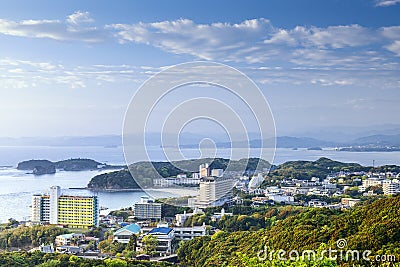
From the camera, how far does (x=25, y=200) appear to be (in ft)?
38.5

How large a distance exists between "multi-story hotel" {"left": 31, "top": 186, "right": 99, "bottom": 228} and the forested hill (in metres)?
3.27

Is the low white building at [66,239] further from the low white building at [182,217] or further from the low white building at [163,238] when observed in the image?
the low white building at [182,217]

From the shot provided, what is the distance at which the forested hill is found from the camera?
3.44 metres

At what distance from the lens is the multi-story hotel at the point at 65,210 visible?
341 inches

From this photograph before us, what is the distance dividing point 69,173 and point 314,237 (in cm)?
1447

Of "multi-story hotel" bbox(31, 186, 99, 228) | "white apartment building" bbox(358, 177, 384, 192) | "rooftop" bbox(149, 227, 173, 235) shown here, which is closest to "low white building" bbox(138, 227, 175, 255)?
"rooftop" bbox(149, 227, 173, 235)

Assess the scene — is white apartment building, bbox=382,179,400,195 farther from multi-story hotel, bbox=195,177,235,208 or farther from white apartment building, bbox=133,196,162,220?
white apartment building, bbox=133,196,162,220

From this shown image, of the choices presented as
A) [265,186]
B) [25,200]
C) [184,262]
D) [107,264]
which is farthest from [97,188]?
[107,264]

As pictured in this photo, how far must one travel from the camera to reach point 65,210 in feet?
29.2

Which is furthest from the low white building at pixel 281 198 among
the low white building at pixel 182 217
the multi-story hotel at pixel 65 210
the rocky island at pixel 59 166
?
the rocky island at pixel 59 166

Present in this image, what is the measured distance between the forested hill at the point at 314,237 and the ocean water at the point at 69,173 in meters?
1.18

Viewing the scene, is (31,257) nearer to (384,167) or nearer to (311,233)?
(311,233)

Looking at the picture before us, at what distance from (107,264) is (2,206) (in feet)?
24.4

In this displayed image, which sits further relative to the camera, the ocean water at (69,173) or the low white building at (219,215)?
the ocean water at (69,173)
